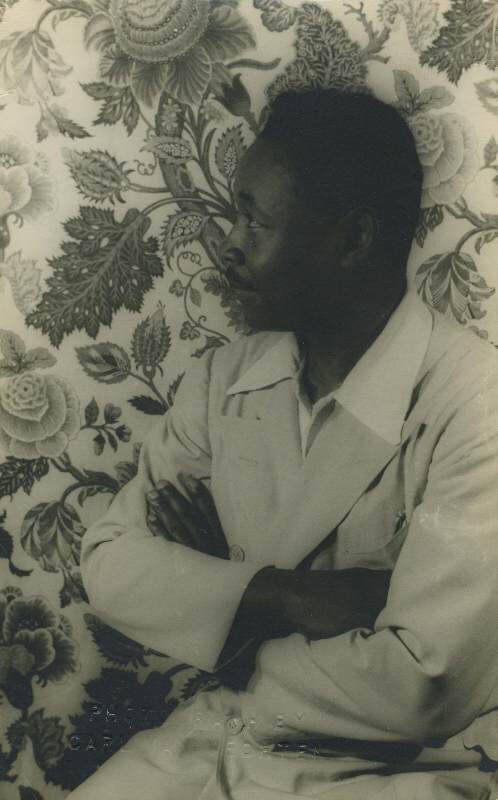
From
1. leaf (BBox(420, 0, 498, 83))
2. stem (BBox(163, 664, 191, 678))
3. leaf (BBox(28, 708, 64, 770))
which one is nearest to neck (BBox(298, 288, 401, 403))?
leaf (BBox(420, 0, 498, 83))

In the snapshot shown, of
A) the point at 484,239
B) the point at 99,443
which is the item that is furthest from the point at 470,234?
→ the point at 99,443

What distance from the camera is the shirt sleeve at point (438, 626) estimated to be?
124 centimetres

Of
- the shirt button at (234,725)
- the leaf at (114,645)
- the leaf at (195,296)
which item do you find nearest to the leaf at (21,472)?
the leaf at (114,645)

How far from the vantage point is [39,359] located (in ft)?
4.61

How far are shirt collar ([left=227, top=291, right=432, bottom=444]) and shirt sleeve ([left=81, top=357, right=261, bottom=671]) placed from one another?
213 mm

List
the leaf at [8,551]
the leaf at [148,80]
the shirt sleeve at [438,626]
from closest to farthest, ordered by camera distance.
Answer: the shirt sleeve at [438,626] → the leaf at [148,80] → the leaf at [8,551]

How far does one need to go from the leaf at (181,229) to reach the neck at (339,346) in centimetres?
20

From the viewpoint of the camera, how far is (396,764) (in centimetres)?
129

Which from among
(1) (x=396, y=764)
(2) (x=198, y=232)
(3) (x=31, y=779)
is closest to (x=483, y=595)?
(1) (x=396, y=764)

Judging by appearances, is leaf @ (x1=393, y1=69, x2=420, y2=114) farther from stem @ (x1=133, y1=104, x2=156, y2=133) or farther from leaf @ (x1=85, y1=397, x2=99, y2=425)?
leaf @ (x1=85, y1=397, x2=99, y2=425)

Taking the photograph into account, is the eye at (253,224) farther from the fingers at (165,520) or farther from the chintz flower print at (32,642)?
the chintz flower print at (32,642)

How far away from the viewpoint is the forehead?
4.20 ft

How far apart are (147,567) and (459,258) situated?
594 millimetres

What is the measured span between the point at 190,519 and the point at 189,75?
60 centimetres
